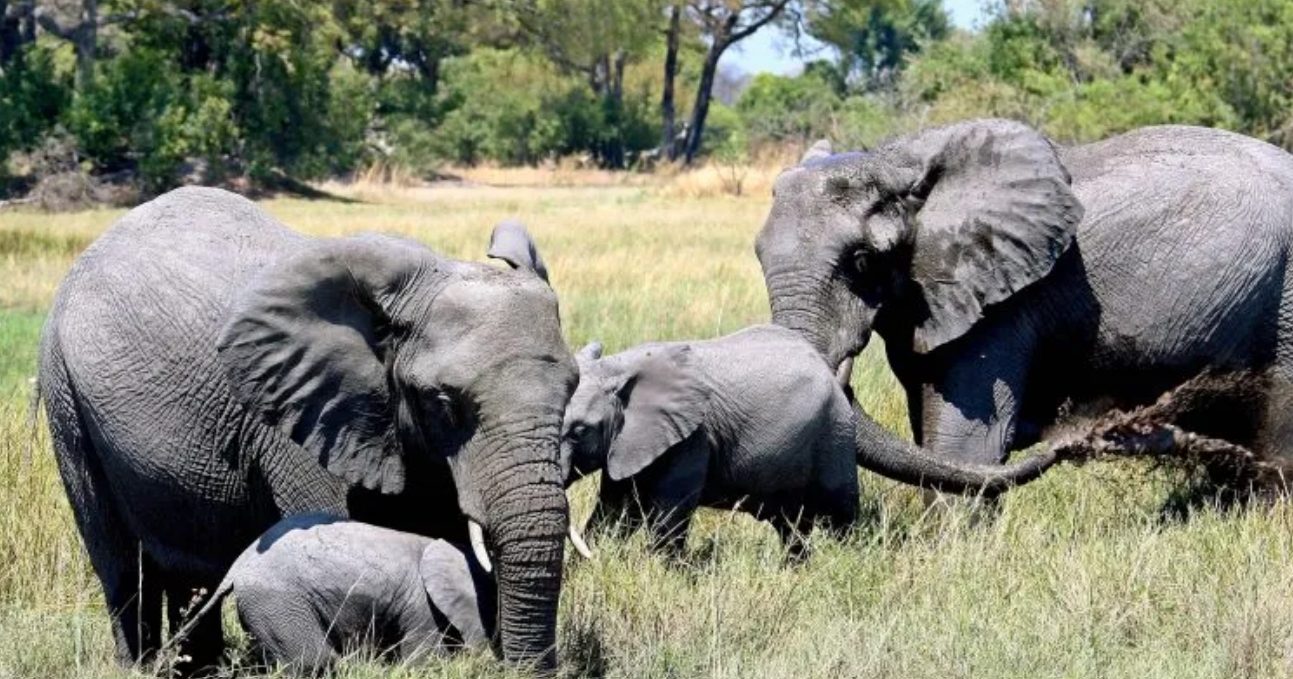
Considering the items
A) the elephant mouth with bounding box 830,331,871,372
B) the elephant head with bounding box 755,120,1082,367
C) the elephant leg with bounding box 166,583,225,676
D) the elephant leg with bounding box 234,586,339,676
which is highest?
the elephant head with bounding box 755,120,1082,367

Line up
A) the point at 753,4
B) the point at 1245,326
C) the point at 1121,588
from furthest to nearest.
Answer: the point at 753,4
the point at 1245,326
the point at 1121,588

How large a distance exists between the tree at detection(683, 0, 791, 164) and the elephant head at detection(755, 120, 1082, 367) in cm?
4668

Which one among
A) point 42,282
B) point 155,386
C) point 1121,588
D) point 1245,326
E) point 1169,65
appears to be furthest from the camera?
point 1169,65

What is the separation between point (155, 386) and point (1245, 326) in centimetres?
433

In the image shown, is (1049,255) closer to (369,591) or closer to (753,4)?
(369,591)

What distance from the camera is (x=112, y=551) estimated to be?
6750 millimetres

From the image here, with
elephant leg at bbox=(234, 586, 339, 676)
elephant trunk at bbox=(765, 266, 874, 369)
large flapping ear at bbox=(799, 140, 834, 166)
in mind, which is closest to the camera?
elephant leg at bbox=(234, 586, 339, 676)

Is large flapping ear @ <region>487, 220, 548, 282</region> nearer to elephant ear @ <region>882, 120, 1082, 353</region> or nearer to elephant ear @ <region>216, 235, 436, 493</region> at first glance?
elephant ear @ <region>216, 235, 436, 493</region>

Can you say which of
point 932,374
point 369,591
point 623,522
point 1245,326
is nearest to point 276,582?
point 369,591

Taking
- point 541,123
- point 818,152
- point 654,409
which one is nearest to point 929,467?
point 654,409

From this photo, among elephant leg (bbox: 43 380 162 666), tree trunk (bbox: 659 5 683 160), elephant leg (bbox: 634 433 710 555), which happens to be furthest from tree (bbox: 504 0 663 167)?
elephant leg (bbox: 43 380 162 666)

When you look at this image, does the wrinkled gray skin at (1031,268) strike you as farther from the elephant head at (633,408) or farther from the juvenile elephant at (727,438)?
the elephant head at (633,408)

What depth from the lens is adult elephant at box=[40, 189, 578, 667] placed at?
209 inches

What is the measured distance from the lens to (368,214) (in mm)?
Answer: 31172
